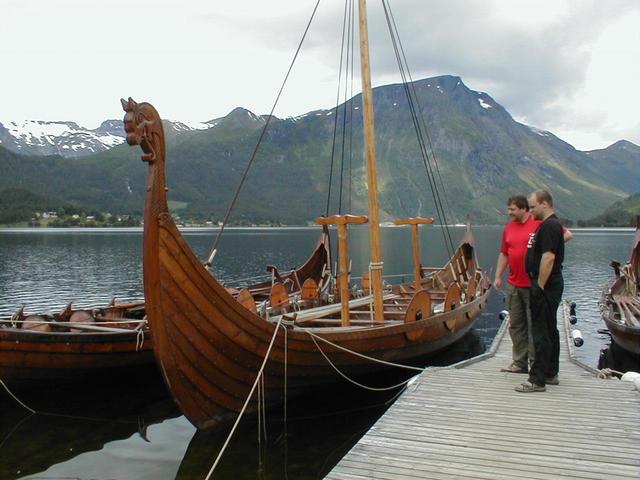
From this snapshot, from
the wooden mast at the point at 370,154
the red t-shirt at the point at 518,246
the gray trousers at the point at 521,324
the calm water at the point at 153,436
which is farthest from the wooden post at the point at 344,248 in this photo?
the gray trousers at the point at 521,324

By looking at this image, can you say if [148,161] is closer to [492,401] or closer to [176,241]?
[176,241]

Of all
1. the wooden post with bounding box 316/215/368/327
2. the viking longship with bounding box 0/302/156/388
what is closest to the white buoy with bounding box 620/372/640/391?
the wooden post with bounding box 316/215/368/327

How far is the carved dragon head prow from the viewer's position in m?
7.51

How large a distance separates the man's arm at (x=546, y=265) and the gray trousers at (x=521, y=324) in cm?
114

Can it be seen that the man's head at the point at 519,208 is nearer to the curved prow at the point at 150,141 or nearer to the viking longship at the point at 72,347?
the curved prow at the point at 150,141

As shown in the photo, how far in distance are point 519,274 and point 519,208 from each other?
962 millimetres

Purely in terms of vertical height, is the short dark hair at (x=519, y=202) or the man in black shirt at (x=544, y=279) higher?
the short dark hair at (x=519, y=202)

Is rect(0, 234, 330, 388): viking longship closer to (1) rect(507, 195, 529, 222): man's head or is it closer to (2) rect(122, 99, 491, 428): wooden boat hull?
(2) rect(122, 99, 491, 428): wooden boat hull

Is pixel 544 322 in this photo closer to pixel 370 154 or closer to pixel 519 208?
pixel 519 208

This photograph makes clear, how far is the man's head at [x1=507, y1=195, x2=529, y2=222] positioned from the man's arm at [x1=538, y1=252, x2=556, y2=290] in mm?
1234

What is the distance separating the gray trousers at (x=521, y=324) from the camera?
28.6 ft

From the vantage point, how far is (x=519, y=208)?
8633 mm

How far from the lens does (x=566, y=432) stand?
6.58m

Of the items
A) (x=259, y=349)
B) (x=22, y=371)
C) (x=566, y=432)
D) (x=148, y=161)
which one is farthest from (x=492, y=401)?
(x=22, y=371)
